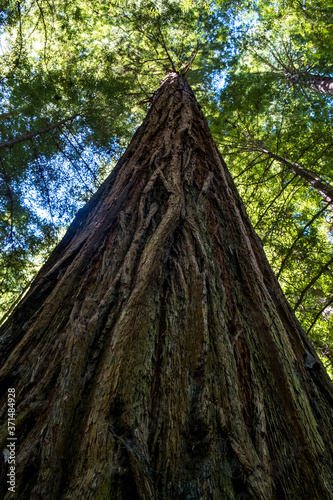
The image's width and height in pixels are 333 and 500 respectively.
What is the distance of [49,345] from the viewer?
115cm

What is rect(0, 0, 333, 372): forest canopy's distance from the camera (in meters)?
5.34

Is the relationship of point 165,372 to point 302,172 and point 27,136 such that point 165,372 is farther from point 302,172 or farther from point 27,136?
point 27,136

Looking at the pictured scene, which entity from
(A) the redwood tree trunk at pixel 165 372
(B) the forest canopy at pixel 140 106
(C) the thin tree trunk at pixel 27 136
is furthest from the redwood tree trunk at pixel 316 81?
(A) the redwood tree trunk at pixel 165 372

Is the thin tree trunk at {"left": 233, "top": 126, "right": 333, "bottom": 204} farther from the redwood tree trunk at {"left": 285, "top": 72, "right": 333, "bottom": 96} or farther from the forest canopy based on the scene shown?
the redwood tree trunk at {"left": 285, "top": 72, "right": 333, "bottom": 96}

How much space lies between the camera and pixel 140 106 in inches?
295

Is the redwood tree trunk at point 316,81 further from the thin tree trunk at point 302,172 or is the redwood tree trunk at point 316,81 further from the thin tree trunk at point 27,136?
the thin tree trunk at point 27,136

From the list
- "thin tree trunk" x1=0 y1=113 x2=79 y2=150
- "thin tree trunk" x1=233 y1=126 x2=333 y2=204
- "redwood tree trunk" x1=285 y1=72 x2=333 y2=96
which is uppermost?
"redwood tree trunk" x1=285 y1=72 x2=333 y2=96

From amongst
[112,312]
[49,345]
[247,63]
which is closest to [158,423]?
[112,312]

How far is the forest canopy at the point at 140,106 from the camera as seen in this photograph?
534 cm

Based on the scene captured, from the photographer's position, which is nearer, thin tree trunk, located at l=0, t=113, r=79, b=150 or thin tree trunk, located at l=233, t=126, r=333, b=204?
thin tree trunk, located at l=233, t=126, r=333, b=204

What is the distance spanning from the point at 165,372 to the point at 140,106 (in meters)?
7.83

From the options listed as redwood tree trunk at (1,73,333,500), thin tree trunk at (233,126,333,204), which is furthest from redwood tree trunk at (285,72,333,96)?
redwood tree trunk at (1,73,333,500)

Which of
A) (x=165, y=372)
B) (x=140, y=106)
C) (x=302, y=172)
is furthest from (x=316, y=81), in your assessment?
(x=165, y=372)

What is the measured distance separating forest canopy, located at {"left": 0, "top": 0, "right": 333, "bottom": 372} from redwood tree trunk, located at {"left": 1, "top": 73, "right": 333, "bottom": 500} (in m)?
3.72
